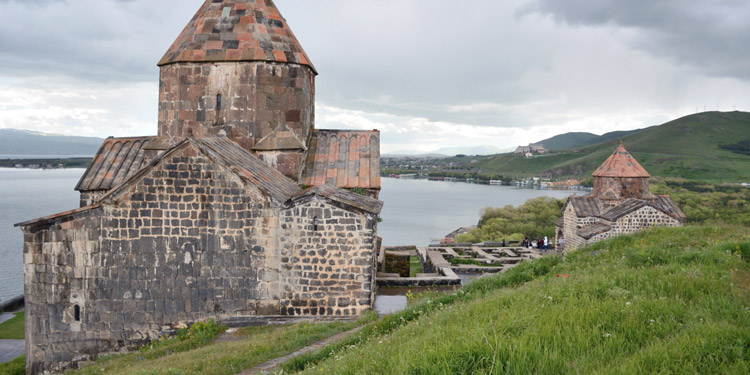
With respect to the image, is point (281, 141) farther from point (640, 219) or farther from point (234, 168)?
point (640, 219)

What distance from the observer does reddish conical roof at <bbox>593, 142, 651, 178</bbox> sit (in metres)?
25.2

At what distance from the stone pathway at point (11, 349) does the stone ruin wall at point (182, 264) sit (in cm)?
675

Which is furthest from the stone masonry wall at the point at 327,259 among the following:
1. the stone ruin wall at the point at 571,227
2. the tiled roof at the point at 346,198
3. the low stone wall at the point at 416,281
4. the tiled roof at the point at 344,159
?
the stone ruin wall at the point at 571,227

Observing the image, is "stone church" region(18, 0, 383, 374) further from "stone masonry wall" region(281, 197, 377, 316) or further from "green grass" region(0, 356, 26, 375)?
"green grass" region(0, 356, 26, 375)

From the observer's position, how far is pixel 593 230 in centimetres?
2247

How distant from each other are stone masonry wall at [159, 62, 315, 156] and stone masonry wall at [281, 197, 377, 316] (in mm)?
3375

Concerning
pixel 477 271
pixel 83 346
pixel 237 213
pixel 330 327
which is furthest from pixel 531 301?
pixel 477 271

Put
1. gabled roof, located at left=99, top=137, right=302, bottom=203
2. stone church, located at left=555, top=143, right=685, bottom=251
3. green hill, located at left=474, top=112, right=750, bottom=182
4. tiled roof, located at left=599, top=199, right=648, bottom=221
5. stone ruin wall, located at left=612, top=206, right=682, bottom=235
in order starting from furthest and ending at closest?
green hill, located at left=474, top=112, right=750, bottom=182, stone church, located at left=555, top=143, right=685, bottom=251, tiled roof, located at left=599, top=199, right=648, bottom=221, stone ruin wall, located at left=612, top=206, right=682, bottom=235, gabled roof, located at left=99, top=137, right=302, bottom=203

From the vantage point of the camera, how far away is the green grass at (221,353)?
232 inches

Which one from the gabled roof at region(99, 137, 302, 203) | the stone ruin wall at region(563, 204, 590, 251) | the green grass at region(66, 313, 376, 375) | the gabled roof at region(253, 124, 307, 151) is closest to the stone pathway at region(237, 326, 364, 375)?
the green grass at region(66, 313, 376, 375)

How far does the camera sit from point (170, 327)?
8.32 meters

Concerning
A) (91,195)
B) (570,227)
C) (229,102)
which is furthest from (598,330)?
(570,227)

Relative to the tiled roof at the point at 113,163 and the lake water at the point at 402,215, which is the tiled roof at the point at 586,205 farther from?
the lake water at the point at 402,215

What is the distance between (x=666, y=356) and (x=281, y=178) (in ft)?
27.1
